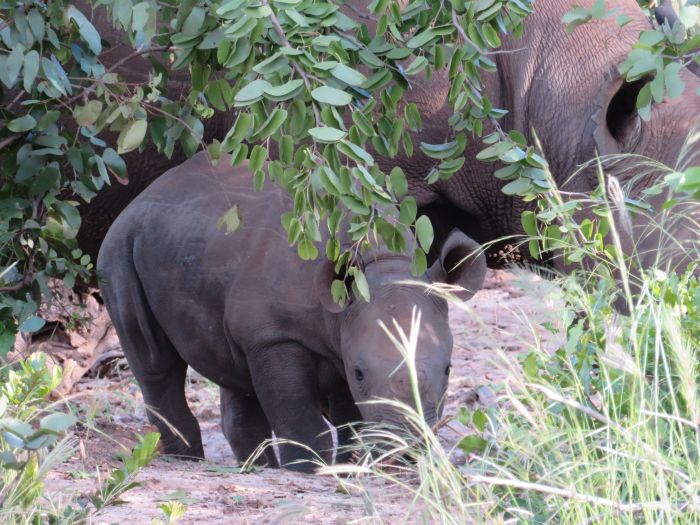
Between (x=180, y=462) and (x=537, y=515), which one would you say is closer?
(x=537, y=515)

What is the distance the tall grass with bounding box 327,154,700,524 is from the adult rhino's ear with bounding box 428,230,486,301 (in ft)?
2.46

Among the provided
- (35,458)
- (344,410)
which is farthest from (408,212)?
(344,410)

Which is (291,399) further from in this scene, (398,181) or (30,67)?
(30,67)

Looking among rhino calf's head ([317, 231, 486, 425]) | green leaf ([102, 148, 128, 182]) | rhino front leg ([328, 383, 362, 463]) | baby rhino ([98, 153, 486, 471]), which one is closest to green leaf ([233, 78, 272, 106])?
green leaf ([102, 148, 128, 182])

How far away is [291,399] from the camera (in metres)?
5.48

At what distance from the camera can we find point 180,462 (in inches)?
229

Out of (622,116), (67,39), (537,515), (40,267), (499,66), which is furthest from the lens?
(499,66)

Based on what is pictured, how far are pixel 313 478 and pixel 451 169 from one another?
132 centimetres

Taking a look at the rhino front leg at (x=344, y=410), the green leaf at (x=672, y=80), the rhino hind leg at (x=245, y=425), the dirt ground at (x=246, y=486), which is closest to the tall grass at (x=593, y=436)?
the dirt ground at (x=246, y=486)

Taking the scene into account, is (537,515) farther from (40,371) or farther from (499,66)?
(499,66)

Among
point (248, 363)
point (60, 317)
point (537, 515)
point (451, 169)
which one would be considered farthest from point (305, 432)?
point (60, 317)

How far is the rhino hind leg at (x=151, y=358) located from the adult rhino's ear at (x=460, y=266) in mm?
1589

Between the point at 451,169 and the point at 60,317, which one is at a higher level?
the point at 451,169

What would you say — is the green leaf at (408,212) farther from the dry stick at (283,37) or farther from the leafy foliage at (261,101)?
the dry stick at (283,37)
